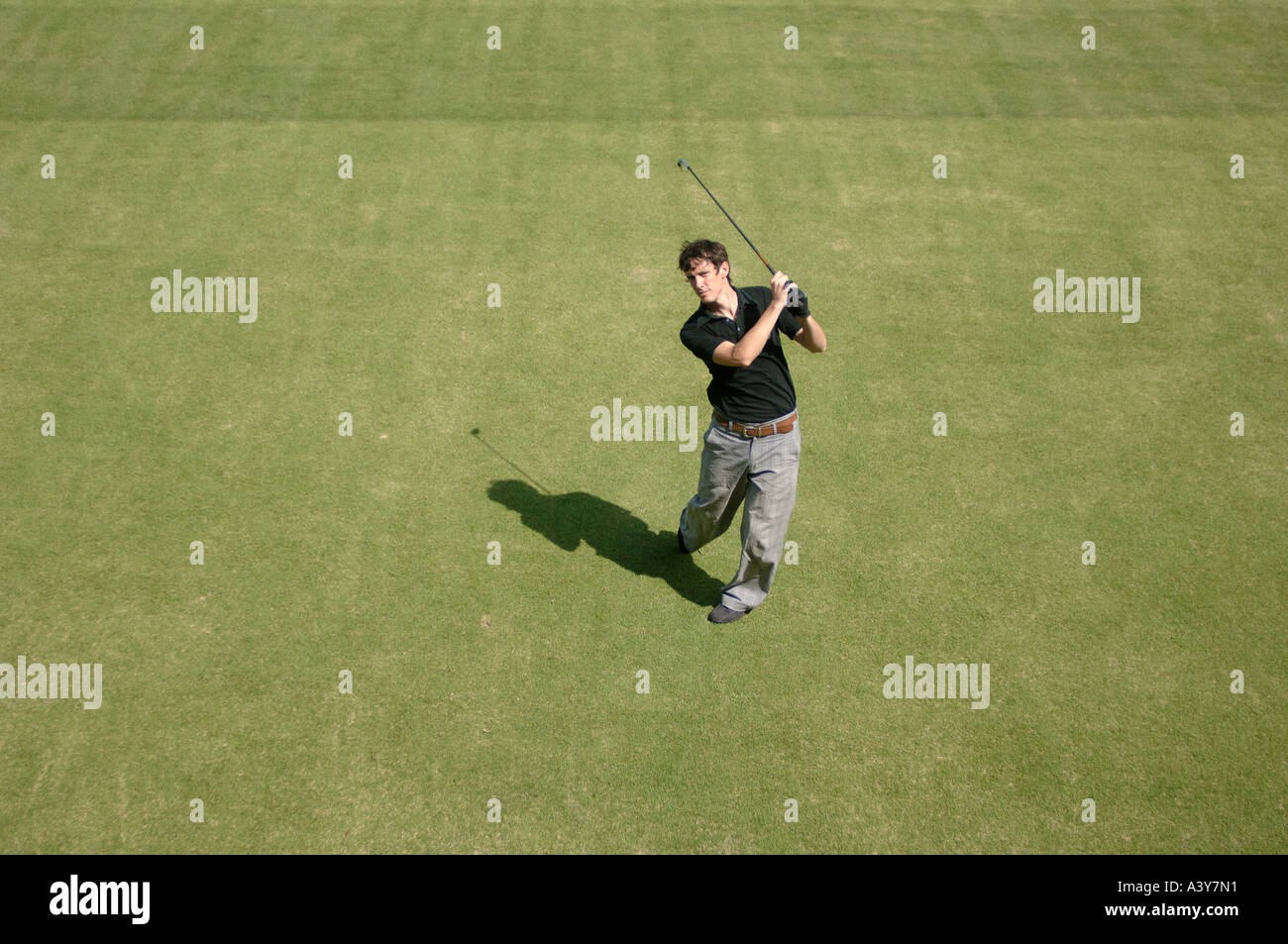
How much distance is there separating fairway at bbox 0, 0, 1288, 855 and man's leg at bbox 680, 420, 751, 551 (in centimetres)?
44

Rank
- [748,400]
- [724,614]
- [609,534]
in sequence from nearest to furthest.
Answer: [748,400] < [724,614] < [609,534]

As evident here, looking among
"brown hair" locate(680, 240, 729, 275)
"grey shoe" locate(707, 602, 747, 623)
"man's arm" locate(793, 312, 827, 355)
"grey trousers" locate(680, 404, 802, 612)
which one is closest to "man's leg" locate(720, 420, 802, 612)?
"grey trousers" locate(680, 404, 802, 612)

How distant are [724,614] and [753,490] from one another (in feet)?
3.25

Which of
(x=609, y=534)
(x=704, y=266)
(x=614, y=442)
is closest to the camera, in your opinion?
(x=704, y=266)

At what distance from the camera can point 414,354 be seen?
8.76 m

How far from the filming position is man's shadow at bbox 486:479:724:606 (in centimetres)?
684

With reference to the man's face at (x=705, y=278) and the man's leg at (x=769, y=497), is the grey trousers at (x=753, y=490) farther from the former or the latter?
the man's face at (x=705, y=278)

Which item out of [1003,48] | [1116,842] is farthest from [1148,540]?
[1003,48]

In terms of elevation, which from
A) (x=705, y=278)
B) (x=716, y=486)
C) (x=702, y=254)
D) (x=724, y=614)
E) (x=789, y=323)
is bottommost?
(x=724, y=614)

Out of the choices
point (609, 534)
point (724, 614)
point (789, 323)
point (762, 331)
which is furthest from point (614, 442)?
point (762, 331)

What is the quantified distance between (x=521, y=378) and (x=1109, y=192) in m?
7.89

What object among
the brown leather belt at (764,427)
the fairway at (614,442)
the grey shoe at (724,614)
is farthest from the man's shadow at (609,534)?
the brown leather belt at (764,427)

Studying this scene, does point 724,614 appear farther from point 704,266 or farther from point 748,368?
point 704,266

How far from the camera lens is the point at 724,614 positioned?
6422 mm
